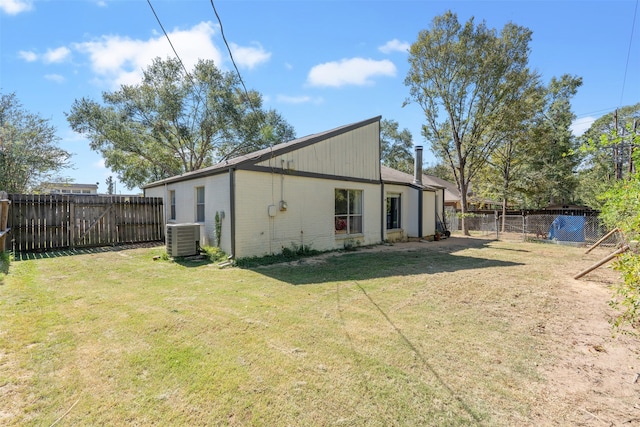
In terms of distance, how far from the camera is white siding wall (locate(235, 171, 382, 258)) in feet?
25.6

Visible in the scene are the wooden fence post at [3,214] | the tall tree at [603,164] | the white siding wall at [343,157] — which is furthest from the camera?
the tall tree at [603,164]

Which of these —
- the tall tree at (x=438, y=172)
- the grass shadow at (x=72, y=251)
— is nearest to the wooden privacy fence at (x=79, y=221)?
the grass shadow at (x=72, y=251)

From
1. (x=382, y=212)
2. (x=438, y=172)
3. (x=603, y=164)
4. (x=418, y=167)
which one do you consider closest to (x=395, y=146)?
(x=438, y=172)

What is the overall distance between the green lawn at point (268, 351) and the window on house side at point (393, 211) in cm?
741

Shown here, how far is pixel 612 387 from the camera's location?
2.50 m

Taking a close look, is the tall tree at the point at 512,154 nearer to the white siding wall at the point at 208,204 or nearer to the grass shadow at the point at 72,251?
the white siding wall at the point at 208,204

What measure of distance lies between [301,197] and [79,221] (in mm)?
7785

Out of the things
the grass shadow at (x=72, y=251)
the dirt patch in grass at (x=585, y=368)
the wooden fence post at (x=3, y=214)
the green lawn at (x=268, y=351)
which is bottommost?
the dirt patch in grass at (x=585, y=368)

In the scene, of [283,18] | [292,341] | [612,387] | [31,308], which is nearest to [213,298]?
[292,341]

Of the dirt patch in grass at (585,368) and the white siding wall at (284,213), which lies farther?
the white siding wall at (284,213)

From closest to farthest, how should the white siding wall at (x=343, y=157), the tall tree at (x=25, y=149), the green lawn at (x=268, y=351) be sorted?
the green lawn at (x=268, y=351)
the white siding wall at (x=343, y=157)
the tall tree at (x=25, y=149)

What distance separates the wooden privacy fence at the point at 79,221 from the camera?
9.08 metres

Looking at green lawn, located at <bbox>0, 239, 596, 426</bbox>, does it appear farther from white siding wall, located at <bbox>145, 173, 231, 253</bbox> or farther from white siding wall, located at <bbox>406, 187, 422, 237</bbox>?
white siding wall, located at <bbox>406, 187, 422, 237</bbox>

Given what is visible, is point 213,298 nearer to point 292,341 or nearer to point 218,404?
point 292,341
